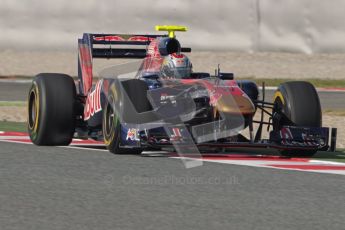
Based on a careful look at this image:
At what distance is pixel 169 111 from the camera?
10586mm

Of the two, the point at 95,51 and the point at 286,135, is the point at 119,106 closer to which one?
the point at 286,135

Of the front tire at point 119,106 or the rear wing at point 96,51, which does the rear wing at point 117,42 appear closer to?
the rear wing at point 96,51

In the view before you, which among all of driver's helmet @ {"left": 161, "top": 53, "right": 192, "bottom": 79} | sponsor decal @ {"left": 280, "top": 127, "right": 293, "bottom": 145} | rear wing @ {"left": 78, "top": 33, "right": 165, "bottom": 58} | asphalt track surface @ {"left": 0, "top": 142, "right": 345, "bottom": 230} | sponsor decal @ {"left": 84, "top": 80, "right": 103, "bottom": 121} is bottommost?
asphalt track surface @ {"left": 0, "top": 142, "right": 345, "bottom": 230}

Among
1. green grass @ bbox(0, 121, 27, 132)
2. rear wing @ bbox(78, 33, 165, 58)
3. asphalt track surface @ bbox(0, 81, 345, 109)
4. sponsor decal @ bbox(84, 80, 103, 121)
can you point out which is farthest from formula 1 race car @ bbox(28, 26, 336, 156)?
asphalt track surface @ bbox(0, 81, 345, 109)

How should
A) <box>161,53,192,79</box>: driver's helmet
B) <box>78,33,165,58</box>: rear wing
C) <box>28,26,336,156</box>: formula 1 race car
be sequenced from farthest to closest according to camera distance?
<box>78,33,165,58</box>: rear wing < <box>161,53,192,79</box>: driver's helmet < <box>28,26,336,156</box>: formula 1 race car

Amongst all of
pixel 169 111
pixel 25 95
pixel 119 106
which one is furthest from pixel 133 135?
pixel 25 95

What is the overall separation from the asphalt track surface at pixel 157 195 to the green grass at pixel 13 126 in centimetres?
375

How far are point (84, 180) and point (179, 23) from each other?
18.6 m

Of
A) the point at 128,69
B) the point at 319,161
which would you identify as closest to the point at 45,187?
the point at 319,161

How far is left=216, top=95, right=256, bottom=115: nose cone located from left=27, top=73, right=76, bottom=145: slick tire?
5.80 ft

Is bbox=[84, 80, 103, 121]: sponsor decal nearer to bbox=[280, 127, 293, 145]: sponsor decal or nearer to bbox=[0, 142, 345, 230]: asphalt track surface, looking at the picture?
bbox=[0, 142, 345, 230]: asphalt track surface

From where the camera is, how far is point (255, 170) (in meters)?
9.47

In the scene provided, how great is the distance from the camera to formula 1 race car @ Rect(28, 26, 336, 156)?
1031cm

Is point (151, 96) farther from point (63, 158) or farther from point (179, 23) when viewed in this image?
point (179, 23)
